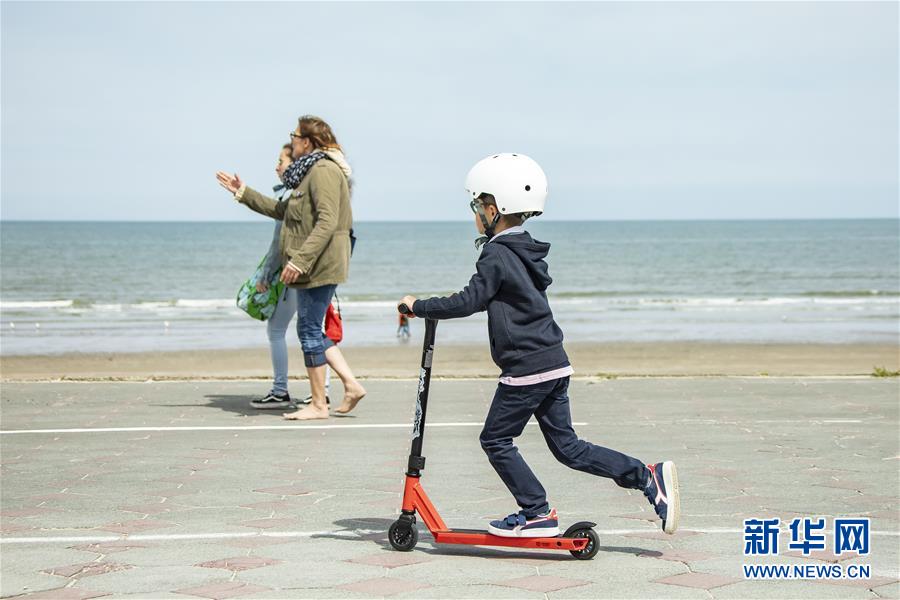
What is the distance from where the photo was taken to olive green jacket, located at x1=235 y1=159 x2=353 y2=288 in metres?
7.88

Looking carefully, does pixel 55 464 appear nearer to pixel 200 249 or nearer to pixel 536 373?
pixel 536 373

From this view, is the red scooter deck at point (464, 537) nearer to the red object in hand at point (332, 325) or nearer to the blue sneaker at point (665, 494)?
the blue sneaker at point (665, 494)

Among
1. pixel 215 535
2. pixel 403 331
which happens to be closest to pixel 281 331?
pixel 215 535

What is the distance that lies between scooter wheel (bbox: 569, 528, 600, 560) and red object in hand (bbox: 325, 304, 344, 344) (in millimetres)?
4098

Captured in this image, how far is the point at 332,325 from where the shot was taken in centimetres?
859

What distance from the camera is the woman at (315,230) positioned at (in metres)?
7.93

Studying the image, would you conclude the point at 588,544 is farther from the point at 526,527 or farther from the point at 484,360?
the point at 484,360

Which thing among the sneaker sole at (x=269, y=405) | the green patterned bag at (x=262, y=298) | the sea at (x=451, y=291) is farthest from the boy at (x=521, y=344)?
the sea at (x=451, y=291)

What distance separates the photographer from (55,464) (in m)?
6.75

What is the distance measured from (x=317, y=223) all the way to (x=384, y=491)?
2.52 metres

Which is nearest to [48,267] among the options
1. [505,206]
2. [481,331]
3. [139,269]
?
[139,269]

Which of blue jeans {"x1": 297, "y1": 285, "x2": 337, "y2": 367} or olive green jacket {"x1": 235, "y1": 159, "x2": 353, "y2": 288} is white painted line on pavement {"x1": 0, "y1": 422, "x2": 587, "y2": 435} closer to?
blue jeans {"x1": 297, "y1": 285, "x2": 337, "y2": 367}

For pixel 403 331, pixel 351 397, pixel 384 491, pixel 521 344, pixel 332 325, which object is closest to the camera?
pixel 521 344

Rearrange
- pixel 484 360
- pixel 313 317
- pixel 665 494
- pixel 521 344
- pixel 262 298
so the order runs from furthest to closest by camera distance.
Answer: pixel 484 360 → pixel 262 298 → pixel 313 317 → pixel 665 494 → pixel 521 344
